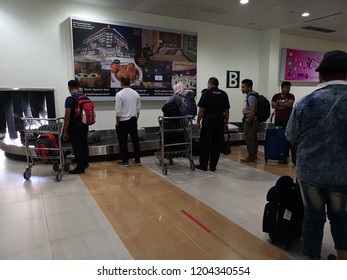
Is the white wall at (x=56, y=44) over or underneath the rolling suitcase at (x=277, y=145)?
over

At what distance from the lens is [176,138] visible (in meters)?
4.34

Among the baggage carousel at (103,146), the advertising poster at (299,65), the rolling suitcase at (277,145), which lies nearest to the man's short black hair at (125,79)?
the baggage carousel at (103,146)

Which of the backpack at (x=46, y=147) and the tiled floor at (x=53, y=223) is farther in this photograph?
the backpack at (x=46, y=147)

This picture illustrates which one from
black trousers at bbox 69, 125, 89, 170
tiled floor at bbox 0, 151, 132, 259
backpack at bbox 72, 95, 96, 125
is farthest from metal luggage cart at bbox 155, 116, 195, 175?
tiled floor at bbox 0, 151, 132, 259

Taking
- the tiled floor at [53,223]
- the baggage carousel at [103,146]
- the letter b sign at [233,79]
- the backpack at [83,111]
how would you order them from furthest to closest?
the letter b sign at [233,79] → the baggage carousel at [103,146] → the backpack at [83,111] → the tiled floor at [53,223]

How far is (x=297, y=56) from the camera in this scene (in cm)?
807

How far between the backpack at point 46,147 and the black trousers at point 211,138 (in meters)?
2.22

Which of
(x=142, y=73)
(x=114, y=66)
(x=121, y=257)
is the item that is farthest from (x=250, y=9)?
(x=121, y=257)

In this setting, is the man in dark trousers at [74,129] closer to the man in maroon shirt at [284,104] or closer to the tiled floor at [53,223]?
the tiled floor at [53,223]

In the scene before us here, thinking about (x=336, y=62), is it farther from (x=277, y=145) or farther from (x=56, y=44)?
(x=56, y=44)

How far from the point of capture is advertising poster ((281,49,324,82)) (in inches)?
310

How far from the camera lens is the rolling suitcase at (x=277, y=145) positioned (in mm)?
4672

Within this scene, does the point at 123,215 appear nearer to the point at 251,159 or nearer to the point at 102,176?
the point at 102,176
